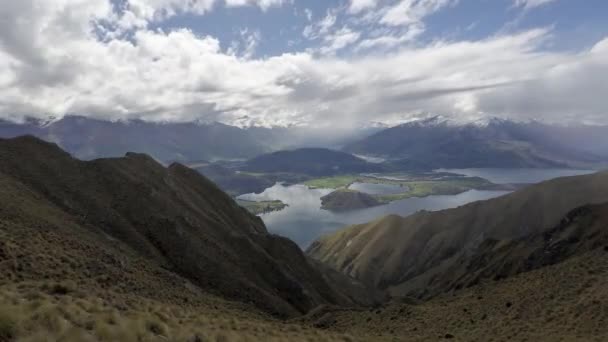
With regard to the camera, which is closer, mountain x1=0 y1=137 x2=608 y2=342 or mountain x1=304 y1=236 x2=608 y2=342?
mountain x1=0 y1=137 x2=608 y2=342

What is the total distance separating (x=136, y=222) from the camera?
5716 cm

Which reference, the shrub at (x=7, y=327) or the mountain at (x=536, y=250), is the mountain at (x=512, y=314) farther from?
the mountain at (x=536, y=250)

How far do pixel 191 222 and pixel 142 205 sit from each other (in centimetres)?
766

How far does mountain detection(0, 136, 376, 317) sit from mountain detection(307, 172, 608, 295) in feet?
286

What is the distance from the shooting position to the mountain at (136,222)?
43594 mm

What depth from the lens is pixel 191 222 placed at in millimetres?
63844

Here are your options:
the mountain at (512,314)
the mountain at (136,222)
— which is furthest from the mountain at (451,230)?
the mountain at (512,314)

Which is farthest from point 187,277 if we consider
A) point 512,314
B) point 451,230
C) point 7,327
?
point 451,230

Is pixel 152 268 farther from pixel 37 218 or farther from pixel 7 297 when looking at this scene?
pixel 7 297

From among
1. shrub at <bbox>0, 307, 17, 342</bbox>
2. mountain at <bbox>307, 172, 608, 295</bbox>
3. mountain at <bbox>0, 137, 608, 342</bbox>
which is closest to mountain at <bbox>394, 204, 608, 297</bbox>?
mountain at <bbox>0, 137, 608, 342</bbox>

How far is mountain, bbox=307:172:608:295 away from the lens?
15712cm

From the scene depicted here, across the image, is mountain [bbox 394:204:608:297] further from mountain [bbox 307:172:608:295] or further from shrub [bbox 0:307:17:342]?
shrub [bbox 0:307:17:342]

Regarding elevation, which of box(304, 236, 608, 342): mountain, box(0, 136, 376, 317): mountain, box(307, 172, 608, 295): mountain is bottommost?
box(307, 172, 608, 295): mountain

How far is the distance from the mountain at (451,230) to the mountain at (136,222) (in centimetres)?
8724
